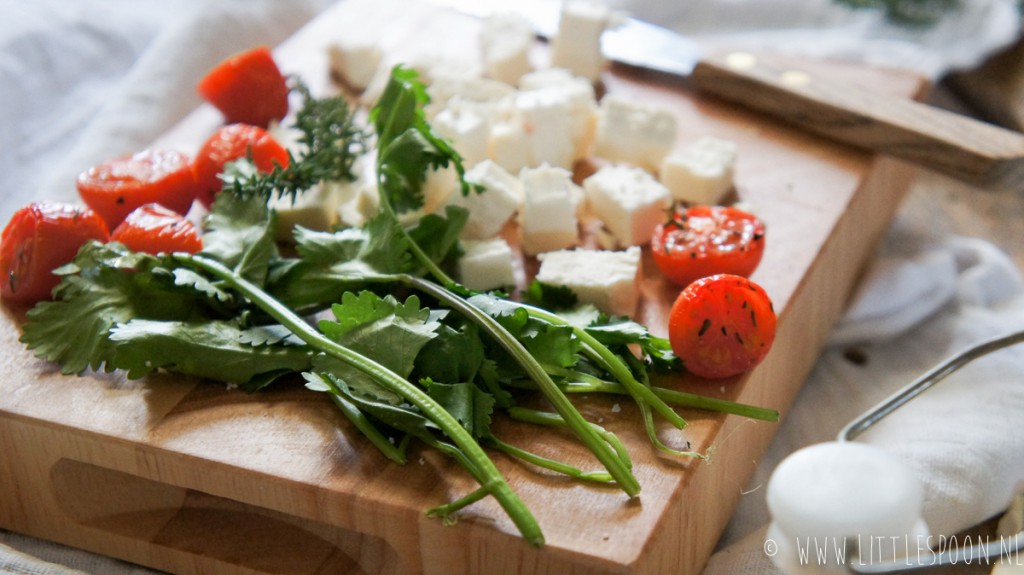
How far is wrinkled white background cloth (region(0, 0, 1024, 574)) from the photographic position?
1369 mm

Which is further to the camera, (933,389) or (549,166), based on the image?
(549,166)

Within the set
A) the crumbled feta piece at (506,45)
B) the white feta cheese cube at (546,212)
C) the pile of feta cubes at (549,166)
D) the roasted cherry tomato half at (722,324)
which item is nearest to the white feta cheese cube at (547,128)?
the pile of feta cubes at (549,166)

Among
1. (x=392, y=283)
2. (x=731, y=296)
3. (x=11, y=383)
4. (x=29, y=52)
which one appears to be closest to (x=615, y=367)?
(x=731, y=296)

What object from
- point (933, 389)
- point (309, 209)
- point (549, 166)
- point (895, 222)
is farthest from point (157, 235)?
point (895, 222)

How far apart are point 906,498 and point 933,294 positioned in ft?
3.25

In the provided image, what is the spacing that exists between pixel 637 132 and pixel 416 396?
0.71 meters

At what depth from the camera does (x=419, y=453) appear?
1.18 meters

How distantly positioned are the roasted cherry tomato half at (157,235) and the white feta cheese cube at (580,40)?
78cm

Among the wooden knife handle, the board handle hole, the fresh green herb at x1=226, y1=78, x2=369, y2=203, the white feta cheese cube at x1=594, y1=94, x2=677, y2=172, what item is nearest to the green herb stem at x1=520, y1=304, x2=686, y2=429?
the board handle hole

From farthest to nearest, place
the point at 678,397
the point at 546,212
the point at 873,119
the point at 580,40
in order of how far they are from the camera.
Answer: the point at 580,40 < the point at 873,119 < the point at 546,212 < the point at 678,397

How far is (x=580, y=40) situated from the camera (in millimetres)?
1894

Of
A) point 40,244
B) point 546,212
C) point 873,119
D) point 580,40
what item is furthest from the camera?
point 580,40

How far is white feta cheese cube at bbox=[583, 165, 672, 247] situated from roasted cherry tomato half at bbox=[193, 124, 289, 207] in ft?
1.48

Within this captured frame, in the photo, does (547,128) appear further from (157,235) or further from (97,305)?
(97,305)
